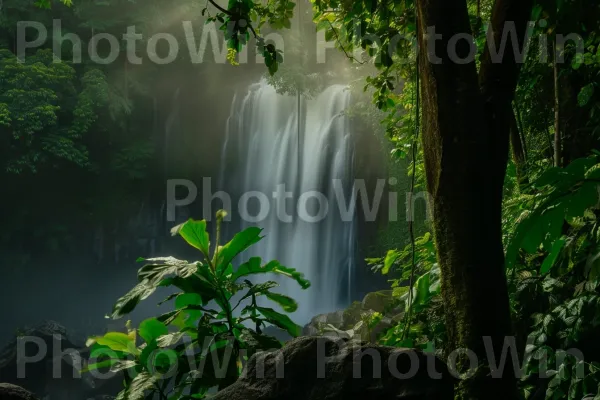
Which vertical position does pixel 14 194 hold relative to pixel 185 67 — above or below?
below

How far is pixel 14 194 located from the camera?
17.9 m

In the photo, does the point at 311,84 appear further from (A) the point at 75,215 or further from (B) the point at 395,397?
(B) the point at 395,397

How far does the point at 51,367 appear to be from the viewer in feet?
39.0

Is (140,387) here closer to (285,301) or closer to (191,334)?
(191,334)

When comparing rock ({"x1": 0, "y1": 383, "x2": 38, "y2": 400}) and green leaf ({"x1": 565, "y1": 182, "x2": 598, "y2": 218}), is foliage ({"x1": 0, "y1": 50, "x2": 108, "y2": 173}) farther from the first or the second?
green leaf ({"x1": 565, "y1": 182, "x2": 598, "y2": 218})

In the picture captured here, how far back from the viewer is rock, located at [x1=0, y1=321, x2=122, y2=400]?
11.0 m

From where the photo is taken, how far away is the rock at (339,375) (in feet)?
5.55

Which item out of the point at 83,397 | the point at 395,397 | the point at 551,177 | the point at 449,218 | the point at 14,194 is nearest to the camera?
the point at 551,177

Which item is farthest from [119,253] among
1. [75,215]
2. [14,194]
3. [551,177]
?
[551,177]

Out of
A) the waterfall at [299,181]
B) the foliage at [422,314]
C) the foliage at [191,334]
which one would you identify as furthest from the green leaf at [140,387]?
the waterfall at [299,181]

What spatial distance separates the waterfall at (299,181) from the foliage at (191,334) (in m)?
13.8

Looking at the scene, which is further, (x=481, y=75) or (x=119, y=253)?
(x=119, y=253)

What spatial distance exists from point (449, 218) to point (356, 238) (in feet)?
48.4

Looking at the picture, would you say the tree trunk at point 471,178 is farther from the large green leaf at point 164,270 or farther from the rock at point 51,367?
the rock at point 51,367
